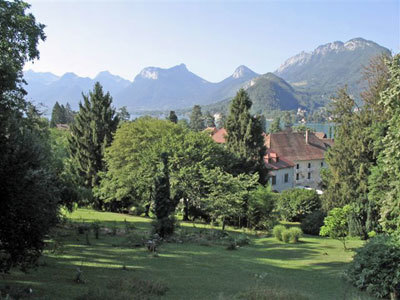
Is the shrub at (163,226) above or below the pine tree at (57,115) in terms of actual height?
below

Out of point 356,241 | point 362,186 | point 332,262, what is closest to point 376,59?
point 362,186

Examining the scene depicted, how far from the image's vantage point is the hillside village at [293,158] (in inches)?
2183

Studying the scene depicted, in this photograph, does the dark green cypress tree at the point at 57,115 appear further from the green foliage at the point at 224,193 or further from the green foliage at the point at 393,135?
the green foliage at the point at 393,135

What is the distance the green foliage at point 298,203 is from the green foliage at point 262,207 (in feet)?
22.8

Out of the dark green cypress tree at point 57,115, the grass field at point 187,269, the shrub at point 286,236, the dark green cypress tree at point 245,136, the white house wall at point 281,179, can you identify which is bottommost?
the grass field at point 187,269

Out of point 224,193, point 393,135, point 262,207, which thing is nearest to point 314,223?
point 262,207

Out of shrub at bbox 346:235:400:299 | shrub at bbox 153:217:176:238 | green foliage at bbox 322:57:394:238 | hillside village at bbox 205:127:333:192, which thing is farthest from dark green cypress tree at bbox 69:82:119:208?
shrub at bbox 346:235:400:299

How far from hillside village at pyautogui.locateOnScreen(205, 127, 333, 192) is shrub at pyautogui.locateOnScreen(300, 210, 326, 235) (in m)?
22.0

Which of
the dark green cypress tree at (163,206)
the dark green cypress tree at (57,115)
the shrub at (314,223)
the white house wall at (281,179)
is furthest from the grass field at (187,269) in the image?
the dark green cypress tree at (57,115)

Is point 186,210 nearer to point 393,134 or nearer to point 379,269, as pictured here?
point 393,134

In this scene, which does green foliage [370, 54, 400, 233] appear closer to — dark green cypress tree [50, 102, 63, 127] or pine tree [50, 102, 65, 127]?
pine tree [50, 102, 65, 127]

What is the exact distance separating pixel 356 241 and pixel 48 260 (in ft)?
71.5

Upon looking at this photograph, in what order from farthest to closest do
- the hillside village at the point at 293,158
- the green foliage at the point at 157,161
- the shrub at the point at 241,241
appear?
the hillside village at the point at 293,158, the green foliage at the point at 157,161, the shrub at the point at 241,241

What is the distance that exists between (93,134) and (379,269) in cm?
3308
